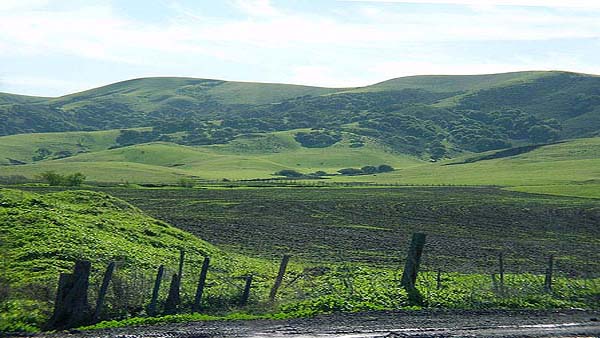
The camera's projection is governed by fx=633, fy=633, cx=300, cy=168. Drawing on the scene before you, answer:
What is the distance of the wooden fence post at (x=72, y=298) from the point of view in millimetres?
17375

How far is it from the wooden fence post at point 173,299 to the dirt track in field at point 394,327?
1.78 metres

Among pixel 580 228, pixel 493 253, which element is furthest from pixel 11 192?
pixel 580 228

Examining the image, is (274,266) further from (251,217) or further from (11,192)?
(251,217)

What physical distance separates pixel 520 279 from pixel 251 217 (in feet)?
147

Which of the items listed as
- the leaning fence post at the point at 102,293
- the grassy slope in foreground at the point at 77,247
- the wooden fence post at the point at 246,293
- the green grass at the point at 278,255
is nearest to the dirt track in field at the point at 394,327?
the green grass at the point at 278,255

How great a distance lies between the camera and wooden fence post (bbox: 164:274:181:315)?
19047mm

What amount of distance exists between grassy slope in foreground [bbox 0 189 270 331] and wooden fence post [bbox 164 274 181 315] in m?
0.93

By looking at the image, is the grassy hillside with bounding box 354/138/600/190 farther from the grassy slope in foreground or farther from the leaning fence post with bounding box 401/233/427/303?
the leaning fence post with bounding box 401/233/427/303

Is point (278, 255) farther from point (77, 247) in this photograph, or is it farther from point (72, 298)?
point (72, 298)

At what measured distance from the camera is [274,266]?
3206 centimetres

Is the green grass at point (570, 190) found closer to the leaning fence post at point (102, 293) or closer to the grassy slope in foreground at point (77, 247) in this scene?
the grassy slope in foreground at point (77, 247)

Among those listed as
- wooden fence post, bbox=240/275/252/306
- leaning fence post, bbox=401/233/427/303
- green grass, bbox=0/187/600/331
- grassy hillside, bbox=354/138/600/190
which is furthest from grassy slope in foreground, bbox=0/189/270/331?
grassy hillside, bbox=354/138/600/190

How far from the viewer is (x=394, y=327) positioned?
1753 cm

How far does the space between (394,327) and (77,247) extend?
518 inches
